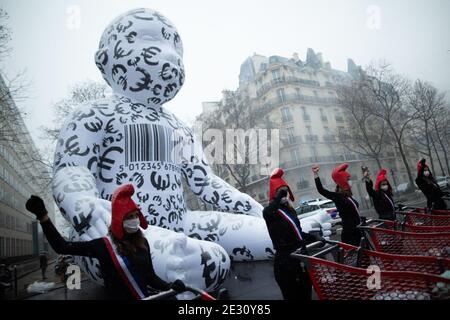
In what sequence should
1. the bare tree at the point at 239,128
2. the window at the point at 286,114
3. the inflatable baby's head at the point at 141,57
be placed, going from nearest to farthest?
Answer: the inflatable baby's head at the point at 141,57
the bare tree at the point at 239,128
the window at the point at 286,114

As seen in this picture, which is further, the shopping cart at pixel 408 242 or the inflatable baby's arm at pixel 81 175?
the shopping cart at pixel 408 242

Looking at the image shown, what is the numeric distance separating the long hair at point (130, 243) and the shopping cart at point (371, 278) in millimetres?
997

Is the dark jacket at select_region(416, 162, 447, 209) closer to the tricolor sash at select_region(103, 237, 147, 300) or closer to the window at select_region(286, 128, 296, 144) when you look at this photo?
the tricolor sash at select_region(103, 237, 147, 300)

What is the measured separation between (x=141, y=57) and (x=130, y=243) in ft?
6.42

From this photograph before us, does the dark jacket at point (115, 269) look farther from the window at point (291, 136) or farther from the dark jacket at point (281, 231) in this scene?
the window at point (291, 136)

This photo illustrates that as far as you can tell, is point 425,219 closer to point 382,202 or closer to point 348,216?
point 382,202

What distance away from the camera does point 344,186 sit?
3588mm

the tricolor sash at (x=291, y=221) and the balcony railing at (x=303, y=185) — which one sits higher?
the balcony railing at (x=303, y=185)

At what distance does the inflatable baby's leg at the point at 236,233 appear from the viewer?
297 cm

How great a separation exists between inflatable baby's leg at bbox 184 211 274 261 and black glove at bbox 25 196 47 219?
1.74 m

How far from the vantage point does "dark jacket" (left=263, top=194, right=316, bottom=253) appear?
7.61 feet

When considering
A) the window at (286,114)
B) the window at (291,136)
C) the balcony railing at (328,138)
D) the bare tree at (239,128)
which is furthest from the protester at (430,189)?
the balcony railing at (328,138)

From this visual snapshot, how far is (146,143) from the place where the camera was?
9.33 ft

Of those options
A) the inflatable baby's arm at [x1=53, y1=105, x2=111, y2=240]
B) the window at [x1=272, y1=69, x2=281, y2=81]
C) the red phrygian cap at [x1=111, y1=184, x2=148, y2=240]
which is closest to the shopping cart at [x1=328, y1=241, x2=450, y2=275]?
the red phrygian cap at [x1=111, y1=184, x2=148, y2=240]
